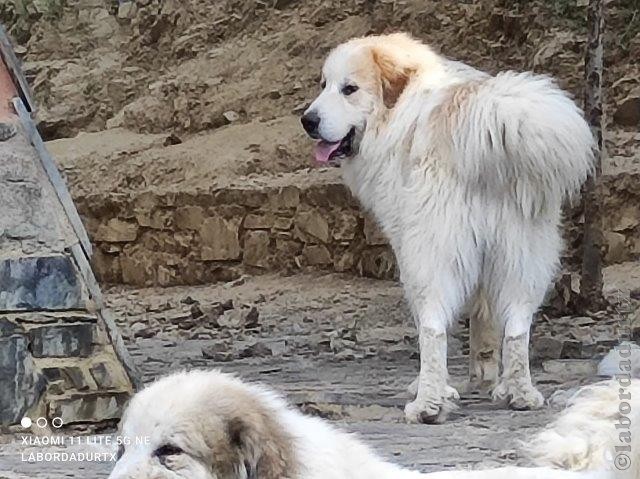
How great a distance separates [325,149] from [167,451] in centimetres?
369

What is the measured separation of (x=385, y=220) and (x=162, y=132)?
606 cm

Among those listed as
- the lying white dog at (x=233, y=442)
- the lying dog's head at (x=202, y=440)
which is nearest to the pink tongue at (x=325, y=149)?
the lying white dog at (x=233, y=442)

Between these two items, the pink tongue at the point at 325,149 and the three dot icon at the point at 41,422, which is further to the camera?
the pink tongue at the point at 325,149

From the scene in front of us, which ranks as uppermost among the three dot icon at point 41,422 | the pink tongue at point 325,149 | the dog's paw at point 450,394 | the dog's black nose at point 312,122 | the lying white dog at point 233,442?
the dog's black nose at point 312,122

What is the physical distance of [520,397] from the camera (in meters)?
6.02

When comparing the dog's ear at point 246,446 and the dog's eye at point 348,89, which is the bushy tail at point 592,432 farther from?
the dog's eye at point 348,89

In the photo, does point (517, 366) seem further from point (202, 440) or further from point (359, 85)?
point (202, 440)

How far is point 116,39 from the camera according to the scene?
12.9m

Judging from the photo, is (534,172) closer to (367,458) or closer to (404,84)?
(404,84)

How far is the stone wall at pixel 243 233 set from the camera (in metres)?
10.6

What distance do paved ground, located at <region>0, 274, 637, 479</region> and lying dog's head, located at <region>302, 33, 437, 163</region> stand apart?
1322mm

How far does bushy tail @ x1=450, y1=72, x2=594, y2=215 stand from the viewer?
19.4 feet

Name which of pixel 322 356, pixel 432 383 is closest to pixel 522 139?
pixel 432 383

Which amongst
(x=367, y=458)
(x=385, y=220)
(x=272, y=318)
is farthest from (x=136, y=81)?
(x=367, y=458)
